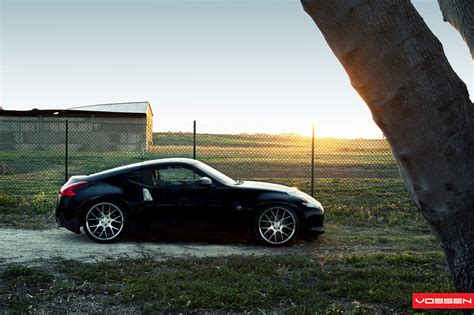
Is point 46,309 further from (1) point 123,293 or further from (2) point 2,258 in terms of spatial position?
(2) point 2,258

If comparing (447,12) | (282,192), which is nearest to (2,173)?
(282,192)

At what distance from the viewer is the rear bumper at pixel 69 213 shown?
342 inches

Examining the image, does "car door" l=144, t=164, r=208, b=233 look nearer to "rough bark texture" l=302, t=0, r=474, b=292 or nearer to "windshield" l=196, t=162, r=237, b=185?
"windshield" l=196, t=162, r=237, b=185

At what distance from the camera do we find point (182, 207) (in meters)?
8.51

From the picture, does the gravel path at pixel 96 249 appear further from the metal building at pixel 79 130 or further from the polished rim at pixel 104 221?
the metal building at pixel 79 130

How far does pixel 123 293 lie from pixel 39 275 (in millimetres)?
1335

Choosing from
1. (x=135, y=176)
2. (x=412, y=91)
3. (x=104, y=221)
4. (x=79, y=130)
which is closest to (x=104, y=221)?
(x=104, y=221)

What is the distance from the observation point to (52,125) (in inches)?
1401

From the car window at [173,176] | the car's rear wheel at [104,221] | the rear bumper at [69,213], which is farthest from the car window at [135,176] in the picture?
the rear bumper at [69,213]

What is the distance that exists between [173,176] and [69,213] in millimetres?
1746

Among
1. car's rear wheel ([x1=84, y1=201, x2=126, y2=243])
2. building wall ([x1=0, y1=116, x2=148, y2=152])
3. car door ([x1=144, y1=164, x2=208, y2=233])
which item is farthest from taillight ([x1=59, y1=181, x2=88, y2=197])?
building wall ([x1=0, y1=116, x2=148, y2=152])

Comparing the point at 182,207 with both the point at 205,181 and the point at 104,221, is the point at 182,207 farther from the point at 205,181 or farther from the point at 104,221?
the point at 104,221

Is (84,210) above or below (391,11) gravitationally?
below

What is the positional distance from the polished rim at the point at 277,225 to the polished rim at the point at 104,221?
7.26 feet
